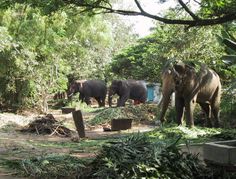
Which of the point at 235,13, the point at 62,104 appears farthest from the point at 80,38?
the point at 235,13

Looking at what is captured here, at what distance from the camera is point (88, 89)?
31.4 m

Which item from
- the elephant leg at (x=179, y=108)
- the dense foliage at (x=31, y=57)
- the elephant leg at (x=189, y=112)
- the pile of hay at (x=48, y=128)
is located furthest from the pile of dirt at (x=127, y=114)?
the elephant leg at (x=189, y=112)

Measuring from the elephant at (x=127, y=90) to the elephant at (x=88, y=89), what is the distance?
272 cm

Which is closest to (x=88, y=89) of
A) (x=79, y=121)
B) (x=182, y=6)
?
(x=79, y=121)

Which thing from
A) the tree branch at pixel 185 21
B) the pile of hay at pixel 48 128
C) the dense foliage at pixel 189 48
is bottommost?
the pile of hay at pixel 48 128

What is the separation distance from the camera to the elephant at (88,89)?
30484 millimetres

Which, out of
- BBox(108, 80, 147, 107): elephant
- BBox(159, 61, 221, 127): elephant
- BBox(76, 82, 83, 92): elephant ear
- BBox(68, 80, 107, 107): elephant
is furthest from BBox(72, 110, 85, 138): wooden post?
BBox(76, 82, 83, 92): elephant ear

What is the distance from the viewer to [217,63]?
19.4 meters

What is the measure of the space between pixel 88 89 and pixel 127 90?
4.09 m

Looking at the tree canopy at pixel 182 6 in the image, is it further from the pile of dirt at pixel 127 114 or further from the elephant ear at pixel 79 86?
the elephant ear at pixel 79 86

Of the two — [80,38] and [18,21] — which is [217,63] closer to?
[18,21]

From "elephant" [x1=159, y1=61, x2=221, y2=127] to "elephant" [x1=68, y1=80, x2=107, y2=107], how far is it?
49.6 feet

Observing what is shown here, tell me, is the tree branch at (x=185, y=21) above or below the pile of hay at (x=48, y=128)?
above

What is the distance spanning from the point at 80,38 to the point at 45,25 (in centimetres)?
633
